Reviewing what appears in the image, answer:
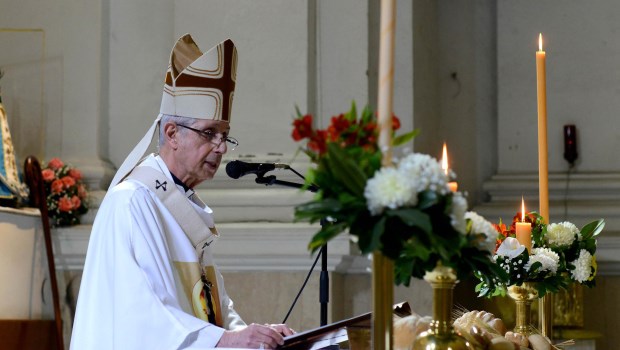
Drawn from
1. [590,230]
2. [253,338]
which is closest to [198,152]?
[253,338]

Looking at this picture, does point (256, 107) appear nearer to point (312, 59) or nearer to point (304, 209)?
point (312, 59)

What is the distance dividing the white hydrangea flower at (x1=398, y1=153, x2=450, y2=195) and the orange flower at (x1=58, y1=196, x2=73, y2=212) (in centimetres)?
389

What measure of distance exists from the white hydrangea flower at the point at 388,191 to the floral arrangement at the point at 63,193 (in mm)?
3925

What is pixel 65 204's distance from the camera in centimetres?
562

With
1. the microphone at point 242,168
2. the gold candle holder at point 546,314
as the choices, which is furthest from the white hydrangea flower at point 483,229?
the microphone at point 242,168

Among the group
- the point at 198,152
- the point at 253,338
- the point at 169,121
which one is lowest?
the point at 253,338

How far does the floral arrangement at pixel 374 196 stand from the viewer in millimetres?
1910

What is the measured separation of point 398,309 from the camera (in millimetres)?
2693

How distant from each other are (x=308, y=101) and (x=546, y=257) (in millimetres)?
2625

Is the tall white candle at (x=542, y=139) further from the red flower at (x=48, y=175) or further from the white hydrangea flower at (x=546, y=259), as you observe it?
the red flower at (x=48, y=175)

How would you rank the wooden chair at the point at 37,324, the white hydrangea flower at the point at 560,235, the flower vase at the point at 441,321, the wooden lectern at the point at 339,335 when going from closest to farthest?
the flower vase at the point at 441,321
the wooden lectern at the point at 339,335
the white hydrangea flower at the point at 560,235
the wooden chair at the point at 37,324

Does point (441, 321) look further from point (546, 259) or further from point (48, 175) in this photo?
point (48, 175)

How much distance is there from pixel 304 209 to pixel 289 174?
359cm

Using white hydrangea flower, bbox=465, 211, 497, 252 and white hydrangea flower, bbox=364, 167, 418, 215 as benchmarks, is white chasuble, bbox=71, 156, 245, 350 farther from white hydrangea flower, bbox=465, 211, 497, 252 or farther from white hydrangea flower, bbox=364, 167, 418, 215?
white hydrangea flower, bbox=364, 167, 418, 215
